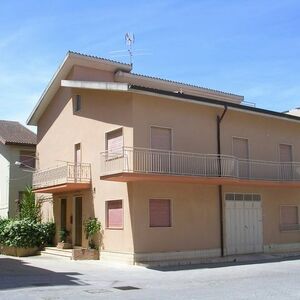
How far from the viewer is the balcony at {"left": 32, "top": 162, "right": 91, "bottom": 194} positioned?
856 inches

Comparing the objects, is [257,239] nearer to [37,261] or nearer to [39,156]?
[37,261]

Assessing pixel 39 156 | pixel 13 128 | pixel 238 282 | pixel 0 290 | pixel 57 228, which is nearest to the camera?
pixel 0 290

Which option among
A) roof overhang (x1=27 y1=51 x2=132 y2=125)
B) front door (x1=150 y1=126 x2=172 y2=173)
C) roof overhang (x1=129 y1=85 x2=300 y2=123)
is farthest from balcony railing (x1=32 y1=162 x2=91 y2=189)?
roof overhang (x1=129 y1=85 x2=300 y2=123)

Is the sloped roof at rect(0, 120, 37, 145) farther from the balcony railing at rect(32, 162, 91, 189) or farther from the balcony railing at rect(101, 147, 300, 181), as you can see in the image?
the balcony railing at rect(101, 147, 300, 181)

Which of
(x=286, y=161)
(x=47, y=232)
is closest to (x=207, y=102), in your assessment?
(x=286, y=161)

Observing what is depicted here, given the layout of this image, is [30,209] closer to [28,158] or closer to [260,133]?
[28,158]

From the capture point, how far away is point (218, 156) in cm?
2116

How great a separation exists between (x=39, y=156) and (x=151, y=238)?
36.4 ft

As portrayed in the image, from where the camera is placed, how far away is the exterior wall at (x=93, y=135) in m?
19.4

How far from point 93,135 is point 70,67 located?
175 inches

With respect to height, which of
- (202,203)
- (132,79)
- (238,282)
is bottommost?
(238,282)

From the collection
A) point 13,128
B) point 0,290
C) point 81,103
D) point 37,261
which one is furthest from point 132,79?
point 0,290

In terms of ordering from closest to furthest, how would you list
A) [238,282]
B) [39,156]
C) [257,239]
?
1. [238,282]
2. [257,239]
3. [39,156]

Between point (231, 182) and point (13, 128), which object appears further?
point (13, 128)
